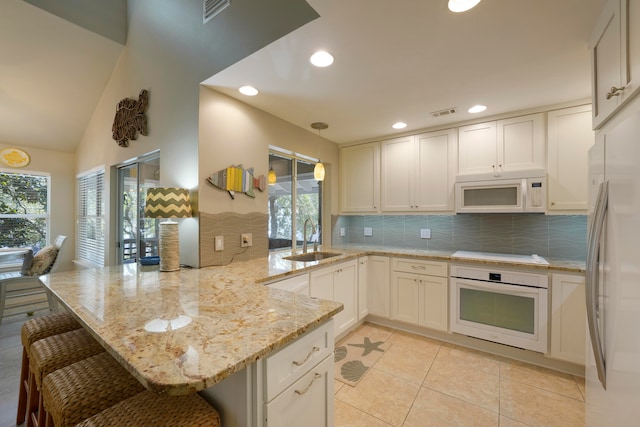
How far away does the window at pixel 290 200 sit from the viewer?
2939mm

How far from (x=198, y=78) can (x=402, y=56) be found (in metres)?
1.56

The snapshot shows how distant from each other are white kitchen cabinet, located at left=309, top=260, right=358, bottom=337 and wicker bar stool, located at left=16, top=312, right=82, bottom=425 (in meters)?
1.63

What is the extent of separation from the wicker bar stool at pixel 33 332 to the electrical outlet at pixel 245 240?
45.9 inches

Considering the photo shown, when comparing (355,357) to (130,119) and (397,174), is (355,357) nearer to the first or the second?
(397,174)

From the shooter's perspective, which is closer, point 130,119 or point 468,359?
point 468,359

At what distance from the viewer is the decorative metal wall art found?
2.61 metres

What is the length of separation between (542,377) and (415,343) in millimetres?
994

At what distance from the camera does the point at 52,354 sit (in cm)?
125

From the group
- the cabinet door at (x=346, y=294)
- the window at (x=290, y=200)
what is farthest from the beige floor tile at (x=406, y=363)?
the window at (x=290, y=200)

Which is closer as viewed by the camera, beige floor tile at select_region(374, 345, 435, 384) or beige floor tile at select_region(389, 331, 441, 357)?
beige floor tile at select_region(374, 345, 435, 384)

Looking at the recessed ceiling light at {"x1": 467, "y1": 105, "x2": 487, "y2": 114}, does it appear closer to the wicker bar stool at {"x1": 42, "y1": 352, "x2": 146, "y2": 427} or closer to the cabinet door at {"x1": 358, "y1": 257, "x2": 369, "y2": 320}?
the cabinet door at {"x1": 358, "y1": 257, "x2": 369, "y2": 320}

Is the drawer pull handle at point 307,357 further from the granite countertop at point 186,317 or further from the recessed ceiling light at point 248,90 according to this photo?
the recessed ceiling light at point 248,90

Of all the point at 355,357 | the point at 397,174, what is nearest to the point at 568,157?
the point at 397,174

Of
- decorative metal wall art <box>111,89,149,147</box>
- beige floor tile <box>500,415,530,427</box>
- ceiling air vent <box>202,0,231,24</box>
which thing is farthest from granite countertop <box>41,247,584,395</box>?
ceiling air vent <box>202,0,231,24</box>
